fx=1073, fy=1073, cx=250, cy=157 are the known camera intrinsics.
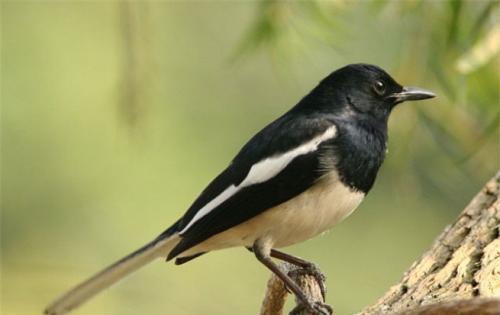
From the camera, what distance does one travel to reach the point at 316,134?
4.20 metres

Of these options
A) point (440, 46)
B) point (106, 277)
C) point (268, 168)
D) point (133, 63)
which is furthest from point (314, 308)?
point (440, 46)

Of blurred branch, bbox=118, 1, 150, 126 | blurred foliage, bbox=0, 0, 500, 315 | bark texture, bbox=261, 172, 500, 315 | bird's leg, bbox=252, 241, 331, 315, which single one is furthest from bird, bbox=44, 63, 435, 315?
blurred branch, bbox=118, 1, 150, 126

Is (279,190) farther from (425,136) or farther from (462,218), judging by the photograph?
(425,136)

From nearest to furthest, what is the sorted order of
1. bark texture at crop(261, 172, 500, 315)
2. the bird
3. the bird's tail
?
1. bark texture at crop(261, 172, 500, 315)
2. the bird
3. the bird's tail

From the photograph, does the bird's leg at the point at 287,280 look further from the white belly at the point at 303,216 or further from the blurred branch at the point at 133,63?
the blurred branch at the point at 133,63

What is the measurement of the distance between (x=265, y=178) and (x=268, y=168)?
0.16 feet

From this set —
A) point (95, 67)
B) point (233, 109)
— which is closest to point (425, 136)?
point (233, 109)

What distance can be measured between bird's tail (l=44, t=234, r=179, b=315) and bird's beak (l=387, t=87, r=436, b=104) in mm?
1077

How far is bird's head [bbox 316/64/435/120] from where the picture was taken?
4410 millimetres

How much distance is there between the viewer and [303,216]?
4.11m

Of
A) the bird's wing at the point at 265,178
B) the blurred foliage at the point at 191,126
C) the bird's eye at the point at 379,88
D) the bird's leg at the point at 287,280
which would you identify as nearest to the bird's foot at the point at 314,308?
the bird's leg at the point at 287,280

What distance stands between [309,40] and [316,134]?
92 centimetres

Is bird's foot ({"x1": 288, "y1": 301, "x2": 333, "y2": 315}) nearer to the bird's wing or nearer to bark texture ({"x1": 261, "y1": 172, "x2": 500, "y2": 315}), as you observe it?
bark texture ({"x1": 261, "y1": 172, "x2": 500, "y2": 315})

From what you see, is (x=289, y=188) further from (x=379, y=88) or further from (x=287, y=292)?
(x=379, y=88)
